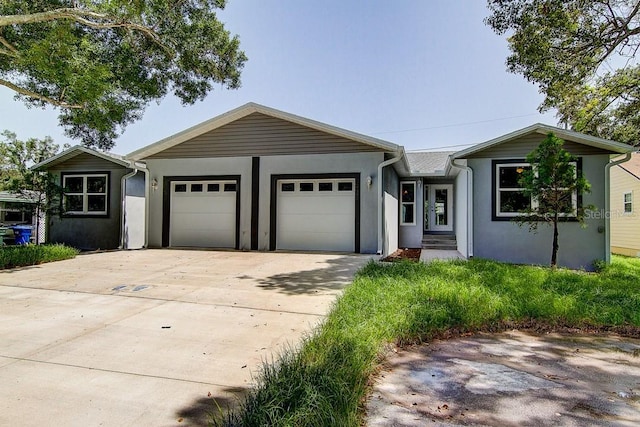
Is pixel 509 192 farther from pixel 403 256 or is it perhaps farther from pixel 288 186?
pixel 288 186

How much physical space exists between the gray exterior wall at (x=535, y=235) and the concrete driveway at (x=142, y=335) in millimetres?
4451

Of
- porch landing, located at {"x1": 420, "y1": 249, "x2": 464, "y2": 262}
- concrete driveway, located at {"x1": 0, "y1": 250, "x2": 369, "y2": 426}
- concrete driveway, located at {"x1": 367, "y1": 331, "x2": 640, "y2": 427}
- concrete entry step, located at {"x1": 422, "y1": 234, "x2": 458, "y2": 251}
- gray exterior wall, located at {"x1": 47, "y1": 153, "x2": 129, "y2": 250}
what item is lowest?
concrete driveway, located at {"x1": 367, "y1": 331, "x2": 640, "y2": 427}

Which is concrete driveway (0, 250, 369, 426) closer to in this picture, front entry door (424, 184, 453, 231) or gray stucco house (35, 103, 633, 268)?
gray stucco house (35, 103, 633, 268)

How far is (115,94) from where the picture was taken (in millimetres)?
11539

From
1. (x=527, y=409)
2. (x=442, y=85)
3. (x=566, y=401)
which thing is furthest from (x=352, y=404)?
(x=442, y=85)

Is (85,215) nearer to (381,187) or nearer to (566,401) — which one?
(381,187)

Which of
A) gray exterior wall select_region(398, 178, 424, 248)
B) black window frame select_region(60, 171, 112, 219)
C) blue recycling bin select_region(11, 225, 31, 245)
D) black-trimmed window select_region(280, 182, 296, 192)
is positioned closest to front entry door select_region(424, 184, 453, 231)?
gray exterior wall select_region(398, 178, 424, 248)

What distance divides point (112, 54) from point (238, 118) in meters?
5.54

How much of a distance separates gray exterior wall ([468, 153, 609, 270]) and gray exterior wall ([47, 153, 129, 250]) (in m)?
11.4

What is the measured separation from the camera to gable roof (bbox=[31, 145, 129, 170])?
40.3ft

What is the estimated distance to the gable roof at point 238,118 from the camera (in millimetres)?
10047

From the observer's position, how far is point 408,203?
48.0 feet

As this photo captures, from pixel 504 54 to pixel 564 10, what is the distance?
209 cm

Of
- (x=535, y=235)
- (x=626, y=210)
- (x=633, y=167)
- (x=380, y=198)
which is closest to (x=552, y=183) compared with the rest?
(x=535, y=235)
